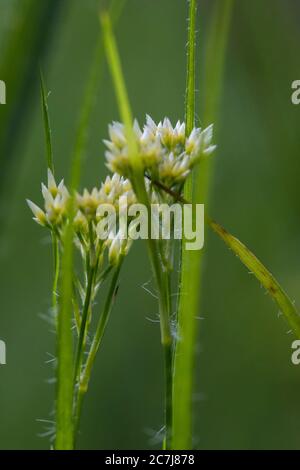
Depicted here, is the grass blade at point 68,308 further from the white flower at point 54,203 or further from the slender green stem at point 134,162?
the white flower at point 54,203

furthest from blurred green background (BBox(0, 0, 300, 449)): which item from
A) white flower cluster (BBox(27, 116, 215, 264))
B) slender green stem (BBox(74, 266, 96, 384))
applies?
slender green stem (BBox(74, 266, 96, 384))

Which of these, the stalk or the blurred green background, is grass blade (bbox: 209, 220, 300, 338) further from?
the blurred green background

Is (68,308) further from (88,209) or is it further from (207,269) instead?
(207,269)

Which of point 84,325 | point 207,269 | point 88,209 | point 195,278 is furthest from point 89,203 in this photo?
point 207,269

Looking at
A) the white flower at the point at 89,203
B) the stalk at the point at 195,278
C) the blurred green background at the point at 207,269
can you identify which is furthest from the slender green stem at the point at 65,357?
the blurred green background at the point at 207,269

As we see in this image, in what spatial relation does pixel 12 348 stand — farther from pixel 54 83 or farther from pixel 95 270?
pixel 95 270
